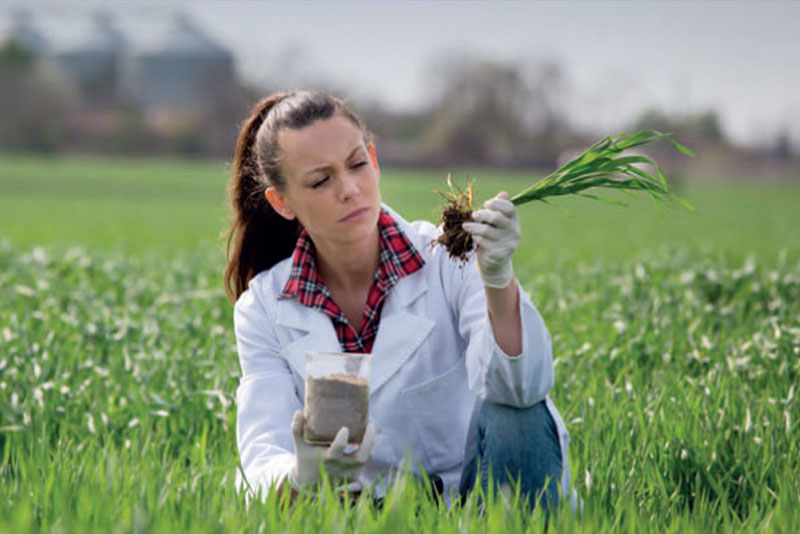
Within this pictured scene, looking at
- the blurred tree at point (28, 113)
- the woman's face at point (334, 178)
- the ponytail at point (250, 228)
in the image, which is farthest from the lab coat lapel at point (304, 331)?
the blurred tree at point (28, 113)

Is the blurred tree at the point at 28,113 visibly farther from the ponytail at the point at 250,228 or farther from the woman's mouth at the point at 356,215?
the woman's mouth at the point at 356,215

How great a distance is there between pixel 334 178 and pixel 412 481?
0.99 metres

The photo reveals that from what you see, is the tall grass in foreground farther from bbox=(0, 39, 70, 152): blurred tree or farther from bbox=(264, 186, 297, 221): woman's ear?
bbox=(0, 39, 70, 152): blurred tree

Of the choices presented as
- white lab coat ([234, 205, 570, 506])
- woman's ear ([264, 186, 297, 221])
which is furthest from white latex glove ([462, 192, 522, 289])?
woman's ear ([264, 186, 297, 221])

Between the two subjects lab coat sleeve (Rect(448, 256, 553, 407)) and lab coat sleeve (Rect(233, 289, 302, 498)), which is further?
lab coat sleeve (Rect(233, 289, 302, 498))

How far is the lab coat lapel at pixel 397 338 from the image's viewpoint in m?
2.98

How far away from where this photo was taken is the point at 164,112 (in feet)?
276

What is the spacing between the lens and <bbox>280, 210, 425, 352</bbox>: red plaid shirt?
121 inches

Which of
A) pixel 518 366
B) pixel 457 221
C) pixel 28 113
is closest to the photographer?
pixel 518 366

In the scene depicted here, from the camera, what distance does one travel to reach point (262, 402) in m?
2.93

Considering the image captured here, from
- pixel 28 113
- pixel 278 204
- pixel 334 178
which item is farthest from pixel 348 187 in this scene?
pixel 28 113

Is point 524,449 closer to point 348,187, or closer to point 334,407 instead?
point 334,407

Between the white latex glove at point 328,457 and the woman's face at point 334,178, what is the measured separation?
0.71 m

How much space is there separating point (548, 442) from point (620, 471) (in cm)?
56
